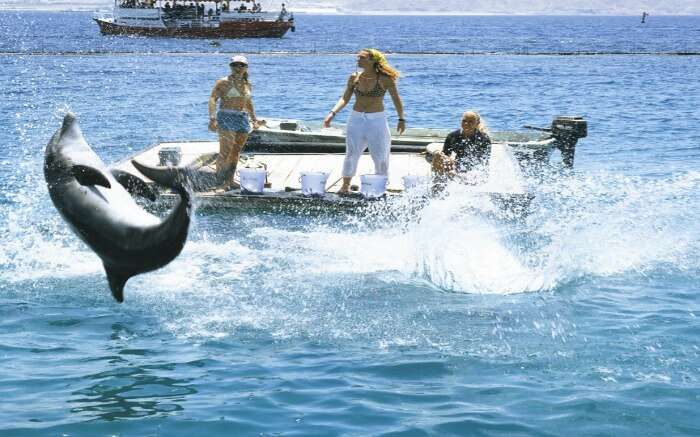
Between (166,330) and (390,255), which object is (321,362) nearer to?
(166,330)

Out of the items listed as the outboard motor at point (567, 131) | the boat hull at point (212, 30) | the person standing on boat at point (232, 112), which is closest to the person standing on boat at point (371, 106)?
the person standing on boat at point (232, 112)

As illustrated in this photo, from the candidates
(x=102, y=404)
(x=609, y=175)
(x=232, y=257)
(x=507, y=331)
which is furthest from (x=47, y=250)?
(x=609, y=175)

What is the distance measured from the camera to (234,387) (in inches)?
296

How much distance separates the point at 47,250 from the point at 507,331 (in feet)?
19.3

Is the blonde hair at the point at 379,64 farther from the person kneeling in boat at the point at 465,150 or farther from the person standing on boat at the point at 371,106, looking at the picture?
the person kneeling in boat at the point at 465,150

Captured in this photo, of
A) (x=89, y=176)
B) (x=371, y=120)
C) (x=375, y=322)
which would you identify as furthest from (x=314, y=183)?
(x=89, y=176)

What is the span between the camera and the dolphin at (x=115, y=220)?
6.50 metres

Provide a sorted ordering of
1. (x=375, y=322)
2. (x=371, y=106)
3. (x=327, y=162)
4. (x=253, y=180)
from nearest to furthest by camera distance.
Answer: (x=375, y=322) < (x=371, y=106) < (x=253, y=180) < (x=327, y=162)

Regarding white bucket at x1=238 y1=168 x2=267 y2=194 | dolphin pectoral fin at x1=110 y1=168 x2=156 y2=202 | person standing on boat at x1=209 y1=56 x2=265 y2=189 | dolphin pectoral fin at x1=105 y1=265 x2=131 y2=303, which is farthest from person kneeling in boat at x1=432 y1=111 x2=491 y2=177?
dolphin pectoral fin at x1=105 y1=265 x2=131 y2=303

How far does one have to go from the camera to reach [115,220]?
7.00 meters

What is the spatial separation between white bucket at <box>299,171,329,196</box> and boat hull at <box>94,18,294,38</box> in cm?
7542

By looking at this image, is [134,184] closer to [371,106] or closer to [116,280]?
[116,280]

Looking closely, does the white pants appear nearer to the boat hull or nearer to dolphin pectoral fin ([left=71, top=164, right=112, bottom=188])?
dolphin pectoral fin ([left=71, top=164, right=112, bottom=188])

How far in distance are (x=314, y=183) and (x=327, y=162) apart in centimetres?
273
